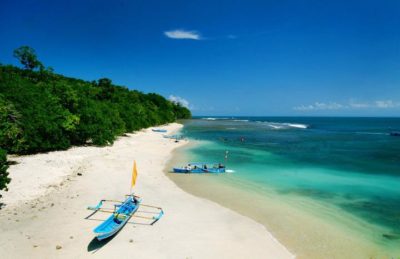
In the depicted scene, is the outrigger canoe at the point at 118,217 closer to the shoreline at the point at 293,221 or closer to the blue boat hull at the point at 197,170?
the shoreline at the point at 293,221

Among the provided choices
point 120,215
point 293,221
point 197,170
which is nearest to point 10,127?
point 120,215

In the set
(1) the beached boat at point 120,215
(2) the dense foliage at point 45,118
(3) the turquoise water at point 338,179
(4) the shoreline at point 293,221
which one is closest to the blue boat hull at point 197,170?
(3) the turquoise water at point 338,179

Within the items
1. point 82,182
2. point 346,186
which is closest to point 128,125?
point 82,182

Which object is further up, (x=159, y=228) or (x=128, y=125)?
(x=128, y=125)

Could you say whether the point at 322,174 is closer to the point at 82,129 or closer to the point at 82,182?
the point at 82,182

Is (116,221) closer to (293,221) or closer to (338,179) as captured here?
(293,221)

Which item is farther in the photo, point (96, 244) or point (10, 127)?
point (10, 127)

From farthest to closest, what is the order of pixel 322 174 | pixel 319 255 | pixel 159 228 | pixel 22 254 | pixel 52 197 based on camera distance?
pixel 322 174, pixel 52 197, pixel 159 228, pixel 319 255, pixel 22 254

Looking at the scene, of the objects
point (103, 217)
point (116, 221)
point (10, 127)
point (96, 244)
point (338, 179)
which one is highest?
point (10, 127)

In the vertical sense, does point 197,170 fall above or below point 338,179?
above
